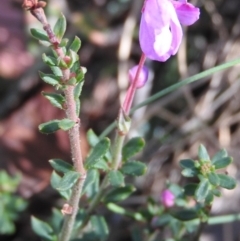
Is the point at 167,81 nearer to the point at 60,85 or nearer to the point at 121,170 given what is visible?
the point at 121,170

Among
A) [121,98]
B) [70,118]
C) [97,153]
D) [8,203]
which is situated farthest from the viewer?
[121,98]

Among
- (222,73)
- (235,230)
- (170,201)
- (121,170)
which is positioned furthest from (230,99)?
(121,170)

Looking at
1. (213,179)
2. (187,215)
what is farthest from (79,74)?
(187,215)

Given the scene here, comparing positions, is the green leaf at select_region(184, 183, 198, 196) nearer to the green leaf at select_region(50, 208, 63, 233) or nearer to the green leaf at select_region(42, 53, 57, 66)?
the green leaf at select_region(50, 208, 63, 233)

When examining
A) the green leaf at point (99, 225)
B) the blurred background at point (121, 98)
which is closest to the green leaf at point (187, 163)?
the green leaf at point (99, 225)

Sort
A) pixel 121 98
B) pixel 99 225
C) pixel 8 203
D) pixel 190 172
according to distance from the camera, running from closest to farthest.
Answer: pixel 190 172 → pixel 99 225 → pixel 8 203 → pixel 121 98

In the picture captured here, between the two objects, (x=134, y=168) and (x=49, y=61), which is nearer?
(x=49, y=61)

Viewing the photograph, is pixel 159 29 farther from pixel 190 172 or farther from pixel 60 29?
pixel 190 172
